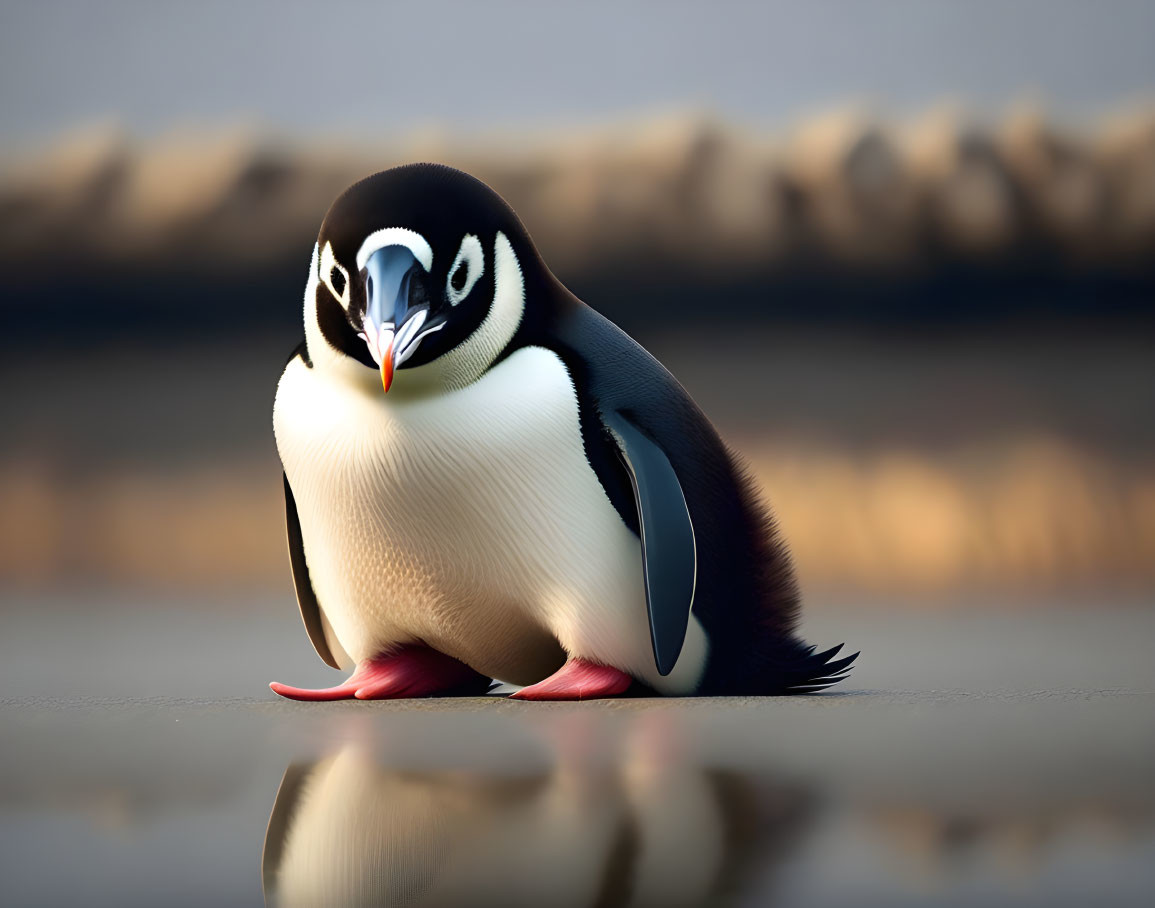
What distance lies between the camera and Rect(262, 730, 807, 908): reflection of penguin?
98cm

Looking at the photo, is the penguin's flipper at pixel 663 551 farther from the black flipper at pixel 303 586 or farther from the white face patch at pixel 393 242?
the black flipper at pixel 303 586

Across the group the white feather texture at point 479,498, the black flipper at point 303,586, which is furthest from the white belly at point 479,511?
the black flipper at point 303,586

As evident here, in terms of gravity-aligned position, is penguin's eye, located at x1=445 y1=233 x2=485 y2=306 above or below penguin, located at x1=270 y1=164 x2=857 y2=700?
above

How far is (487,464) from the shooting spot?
1.84 m

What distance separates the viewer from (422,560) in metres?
1.90

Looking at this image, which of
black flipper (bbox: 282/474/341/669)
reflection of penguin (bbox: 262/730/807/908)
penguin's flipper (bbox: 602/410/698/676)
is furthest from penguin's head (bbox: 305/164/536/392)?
reflection of penguin (bbox: 262/730/807/908)

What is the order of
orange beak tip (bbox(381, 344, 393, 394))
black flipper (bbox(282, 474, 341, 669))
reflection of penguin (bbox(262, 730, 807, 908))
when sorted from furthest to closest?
black flipper (bbox(282, 474, 341, 669))
orange beak tip (bbox(381, 344, 393, 394))
reflection of penguin (bbox(262, 730, 807, 908))

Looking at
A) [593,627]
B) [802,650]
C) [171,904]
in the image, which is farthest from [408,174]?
[171,904]

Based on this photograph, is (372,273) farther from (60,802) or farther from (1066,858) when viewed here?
(1066,858)

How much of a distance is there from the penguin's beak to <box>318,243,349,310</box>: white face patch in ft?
0.24

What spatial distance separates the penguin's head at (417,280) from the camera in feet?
5.67

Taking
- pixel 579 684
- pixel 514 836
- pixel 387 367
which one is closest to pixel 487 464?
pixel 387 367

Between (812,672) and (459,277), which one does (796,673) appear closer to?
(812,672)

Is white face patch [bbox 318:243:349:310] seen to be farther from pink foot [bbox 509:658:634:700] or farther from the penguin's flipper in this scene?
pink foot [bbox 509:658:634:700]
